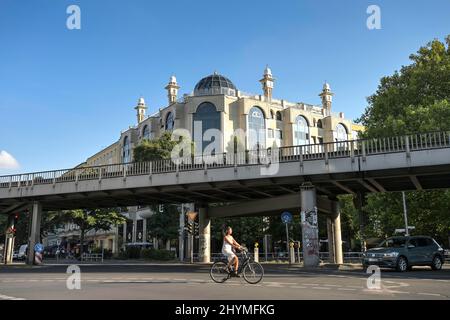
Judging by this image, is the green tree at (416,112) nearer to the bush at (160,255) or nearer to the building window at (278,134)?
the bush at (160,255)

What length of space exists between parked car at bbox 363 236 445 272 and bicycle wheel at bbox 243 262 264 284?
911 centimetres

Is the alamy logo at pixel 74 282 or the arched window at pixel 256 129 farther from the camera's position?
the arched window at pixel 256 129

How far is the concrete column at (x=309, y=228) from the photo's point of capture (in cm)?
2486

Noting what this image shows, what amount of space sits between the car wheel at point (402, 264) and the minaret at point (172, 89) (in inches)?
2997

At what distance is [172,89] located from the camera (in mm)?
93062

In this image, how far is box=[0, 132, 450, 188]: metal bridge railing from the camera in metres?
22.9

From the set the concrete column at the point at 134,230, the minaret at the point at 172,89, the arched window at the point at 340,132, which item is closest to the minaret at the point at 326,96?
the arched window at the point at 340,132

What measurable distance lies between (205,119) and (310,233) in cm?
5425

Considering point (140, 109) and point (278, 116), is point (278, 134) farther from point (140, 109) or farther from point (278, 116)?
point (140, 109)

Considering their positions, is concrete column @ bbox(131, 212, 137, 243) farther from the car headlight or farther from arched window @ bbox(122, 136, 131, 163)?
the car headlight
